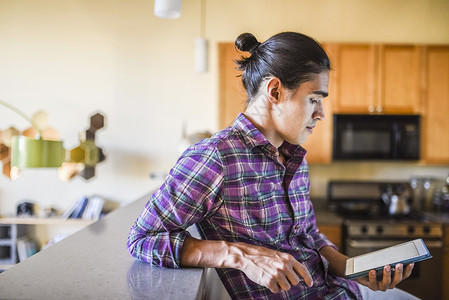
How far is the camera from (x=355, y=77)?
325cm

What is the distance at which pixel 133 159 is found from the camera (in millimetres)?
3684

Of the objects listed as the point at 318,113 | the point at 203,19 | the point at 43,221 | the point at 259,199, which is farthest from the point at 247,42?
the point at 43,221

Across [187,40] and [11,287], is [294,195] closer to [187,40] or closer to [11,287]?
[11,287]

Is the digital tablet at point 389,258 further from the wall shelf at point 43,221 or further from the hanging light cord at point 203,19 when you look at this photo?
the hanging light cord at point 203,19

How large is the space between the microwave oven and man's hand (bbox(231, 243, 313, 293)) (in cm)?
249

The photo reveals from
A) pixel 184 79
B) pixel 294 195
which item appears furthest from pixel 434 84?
pixel 294 195

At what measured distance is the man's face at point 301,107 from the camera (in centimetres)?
111

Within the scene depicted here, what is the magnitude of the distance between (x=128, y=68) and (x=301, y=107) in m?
2.85

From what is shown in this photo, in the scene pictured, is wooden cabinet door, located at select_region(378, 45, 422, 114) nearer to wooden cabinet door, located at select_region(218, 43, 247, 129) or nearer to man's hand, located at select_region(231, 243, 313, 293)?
wooden cabinet door, located at select_region(218, 43, 247, 129)

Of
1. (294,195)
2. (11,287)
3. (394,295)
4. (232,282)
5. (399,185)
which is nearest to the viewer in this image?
(11,287)

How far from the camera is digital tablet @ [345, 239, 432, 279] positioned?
3.33 feet

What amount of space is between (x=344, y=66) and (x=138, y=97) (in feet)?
6.14

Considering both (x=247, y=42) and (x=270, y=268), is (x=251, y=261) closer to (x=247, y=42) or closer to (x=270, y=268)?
(x=270, y=268)

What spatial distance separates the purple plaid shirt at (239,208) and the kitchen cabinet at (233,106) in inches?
76.6
